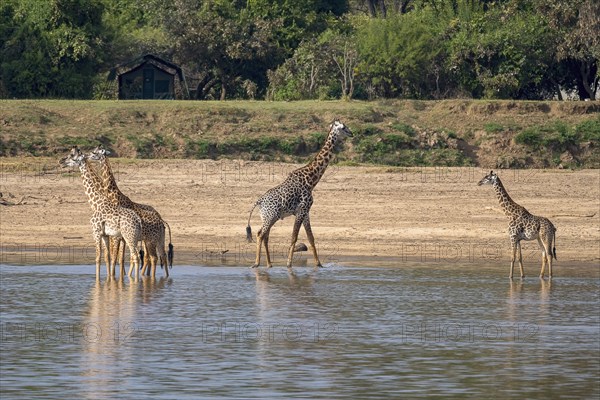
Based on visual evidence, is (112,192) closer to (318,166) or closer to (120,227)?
(120,227)

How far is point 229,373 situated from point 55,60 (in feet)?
111

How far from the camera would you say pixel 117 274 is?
20.5 metres

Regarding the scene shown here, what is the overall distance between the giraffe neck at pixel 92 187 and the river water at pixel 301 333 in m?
1.12

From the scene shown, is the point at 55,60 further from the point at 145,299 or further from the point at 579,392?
the point at 579,392

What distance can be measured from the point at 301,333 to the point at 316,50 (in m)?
32.8

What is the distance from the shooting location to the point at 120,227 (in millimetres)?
19000

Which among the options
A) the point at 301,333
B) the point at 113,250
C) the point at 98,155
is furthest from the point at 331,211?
the point at 301,333

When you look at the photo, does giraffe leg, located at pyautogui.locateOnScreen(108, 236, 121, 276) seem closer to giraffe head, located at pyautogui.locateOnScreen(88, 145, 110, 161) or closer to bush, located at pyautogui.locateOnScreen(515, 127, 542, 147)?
giraffe head, located at pyautogui.locateOnScreen(88, 145, 110, 161)

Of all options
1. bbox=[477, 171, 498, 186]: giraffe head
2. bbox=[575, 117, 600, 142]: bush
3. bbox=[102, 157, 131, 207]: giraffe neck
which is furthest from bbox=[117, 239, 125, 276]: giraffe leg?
bbox=[575, 117, 600, 142]: bush

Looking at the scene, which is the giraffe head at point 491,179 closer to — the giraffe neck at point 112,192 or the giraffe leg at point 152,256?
the giraffe leg at point 152,256

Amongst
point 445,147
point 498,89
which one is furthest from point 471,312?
point 498,89

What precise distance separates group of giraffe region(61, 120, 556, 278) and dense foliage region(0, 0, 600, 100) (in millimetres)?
20607

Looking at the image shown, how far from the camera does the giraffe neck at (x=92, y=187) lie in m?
20.0

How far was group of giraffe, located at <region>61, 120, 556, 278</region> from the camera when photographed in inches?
754
